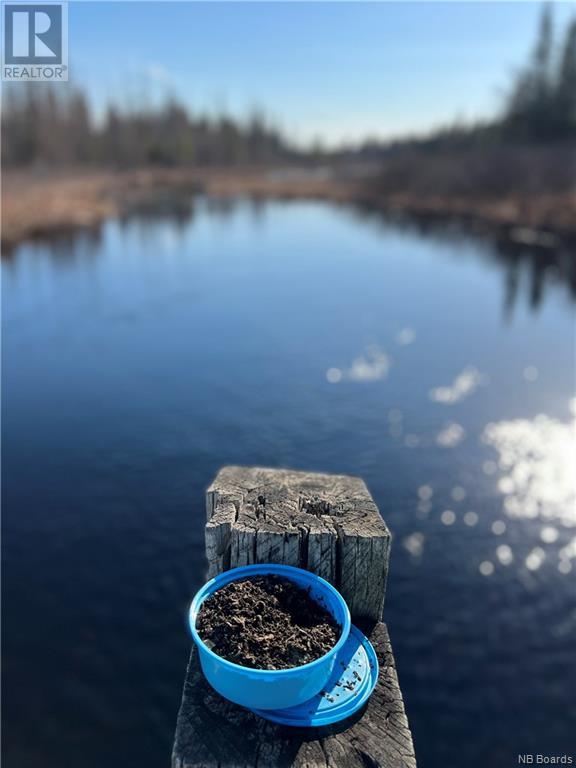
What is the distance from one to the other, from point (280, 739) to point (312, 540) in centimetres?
53

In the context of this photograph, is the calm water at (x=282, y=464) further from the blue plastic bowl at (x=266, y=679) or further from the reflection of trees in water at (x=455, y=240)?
the blue plastic bowl at (x=266, y=679)

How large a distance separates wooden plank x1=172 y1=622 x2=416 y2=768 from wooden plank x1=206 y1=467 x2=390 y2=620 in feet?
1.05

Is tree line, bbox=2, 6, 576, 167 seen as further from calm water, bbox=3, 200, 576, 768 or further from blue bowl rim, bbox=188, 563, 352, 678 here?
blue bowl rim, bbox=188, 563, 352, 678

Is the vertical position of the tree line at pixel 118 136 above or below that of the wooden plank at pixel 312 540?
above

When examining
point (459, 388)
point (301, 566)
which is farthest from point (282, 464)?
point (301, 566)

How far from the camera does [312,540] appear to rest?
172cm

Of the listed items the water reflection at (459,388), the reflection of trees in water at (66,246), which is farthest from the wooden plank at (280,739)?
the reflection of trees in water at (66,246)

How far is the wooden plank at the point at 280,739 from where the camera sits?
1.30 metres

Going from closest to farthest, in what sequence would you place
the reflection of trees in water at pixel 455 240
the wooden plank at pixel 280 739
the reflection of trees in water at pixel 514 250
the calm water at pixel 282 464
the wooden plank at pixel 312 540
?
the wooden plank at pixel 280 739, the wooden plank at pixel 312 540, the calm water at pixel 282 464, the reflection of trees in water at pixel 514 250, the reflection of trees in water at pixel 455 240

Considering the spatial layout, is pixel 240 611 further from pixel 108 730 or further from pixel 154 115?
pixel 154 115

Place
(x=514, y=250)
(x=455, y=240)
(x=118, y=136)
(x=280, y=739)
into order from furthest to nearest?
(x=118, y=136) < (x=455, y=240) < (x=514, y=250) < (x=280, y=739)

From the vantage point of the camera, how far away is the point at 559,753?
14.4 ft

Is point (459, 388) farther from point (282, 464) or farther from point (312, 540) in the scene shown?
point (312, 540)

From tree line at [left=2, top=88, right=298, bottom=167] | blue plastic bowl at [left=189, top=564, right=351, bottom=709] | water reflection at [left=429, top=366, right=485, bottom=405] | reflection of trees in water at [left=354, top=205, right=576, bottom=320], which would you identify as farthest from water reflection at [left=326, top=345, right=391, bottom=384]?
tree line at [left=2, top=88, right=298, bottom=167]
